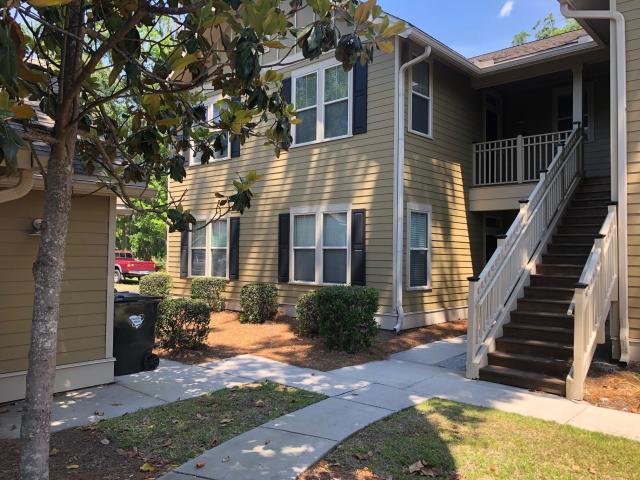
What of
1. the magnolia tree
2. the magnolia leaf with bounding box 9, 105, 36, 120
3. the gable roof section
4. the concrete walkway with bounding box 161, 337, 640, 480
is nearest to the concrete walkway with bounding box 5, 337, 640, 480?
the concrete walkway with bounding box 161, 337, 640, 480

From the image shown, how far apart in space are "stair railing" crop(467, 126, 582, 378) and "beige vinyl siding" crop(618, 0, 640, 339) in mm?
1416

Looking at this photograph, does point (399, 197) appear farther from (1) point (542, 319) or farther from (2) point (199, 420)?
(2) point (199, 420)

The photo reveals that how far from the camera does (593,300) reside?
640 centimetres

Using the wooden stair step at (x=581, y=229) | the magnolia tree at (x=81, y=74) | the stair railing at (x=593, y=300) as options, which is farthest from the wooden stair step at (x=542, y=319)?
the magnolia tree at (x=81, y=74)

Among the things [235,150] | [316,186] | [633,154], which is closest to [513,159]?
[633,154]

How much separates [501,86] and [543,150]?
220 centimetres

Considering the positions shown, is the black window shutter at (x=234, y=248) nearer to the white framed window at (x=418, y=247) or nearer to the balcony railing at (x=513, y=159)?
the white framed window at (x=418, y=247)

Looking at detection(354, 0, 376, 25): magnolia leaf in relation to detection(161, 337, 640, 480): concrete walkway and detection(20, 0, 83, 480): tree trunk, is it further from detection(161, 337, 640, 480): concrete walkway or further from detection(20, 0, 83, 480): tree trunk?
detection(161, 337, 640, 480): concrete walkway

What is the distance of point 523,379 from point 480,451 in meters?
2.38

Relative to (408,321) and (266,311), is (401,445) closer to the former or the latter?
(408,321)

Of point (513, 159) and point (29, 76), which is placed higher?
point (513, 159)

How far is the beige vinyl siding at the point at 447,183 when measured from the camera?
10.5 meters

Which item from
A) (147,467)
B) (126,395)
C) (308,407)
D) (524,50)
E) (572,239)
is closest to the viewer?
(147,467)

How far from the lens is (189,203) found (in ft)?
48.4
